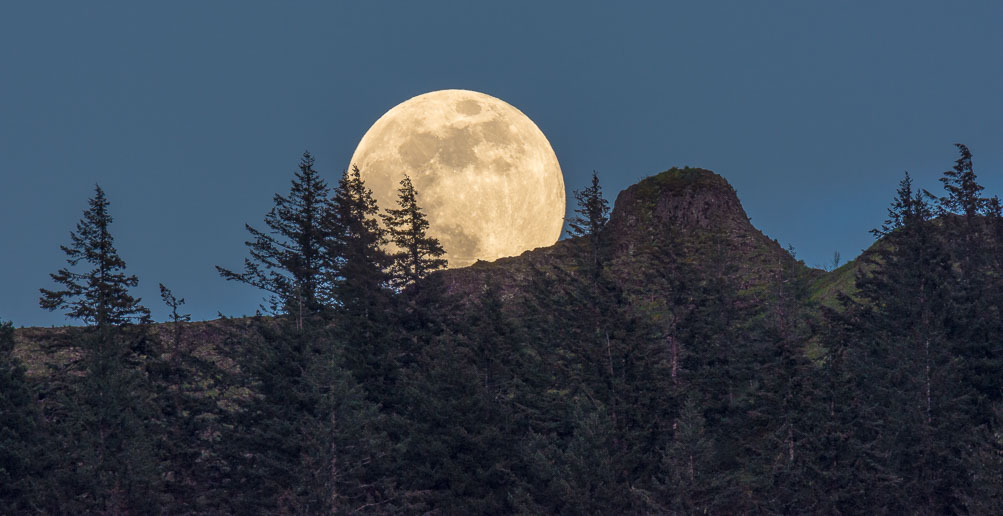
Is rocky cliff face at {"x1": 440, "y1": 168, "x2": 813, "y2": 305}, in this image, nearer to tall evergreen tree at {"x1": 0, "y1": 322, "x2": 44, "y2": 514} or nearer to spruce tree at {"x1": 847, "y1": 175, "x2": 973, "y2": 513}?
spruce tree at {"x1": 847, "y1": 175, "x2": 973, "y2": 513}

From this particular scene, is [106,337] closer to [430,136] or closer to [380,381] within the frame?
[380,381]

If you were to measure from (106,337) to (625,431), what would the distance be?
25315 millimetres

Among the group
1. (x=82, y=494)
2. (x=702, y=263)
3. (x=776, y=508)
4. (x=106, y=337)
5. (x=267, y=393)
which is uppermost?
(x=702, y=263)

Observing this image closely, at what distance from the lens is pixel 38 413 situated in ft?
148

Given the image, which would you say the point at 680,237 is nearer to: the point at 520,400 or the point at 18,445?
the point at 520,400

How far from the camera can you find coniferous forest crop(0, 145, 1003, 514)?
3844 centimetres

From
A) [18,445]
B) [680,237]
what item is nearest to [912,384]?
[18,445]

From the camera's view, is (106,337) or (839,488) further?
(106,337)

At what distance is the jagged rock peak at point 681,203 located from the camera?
106 meters

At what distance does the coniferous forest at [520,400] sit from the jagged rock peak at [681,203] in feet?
156

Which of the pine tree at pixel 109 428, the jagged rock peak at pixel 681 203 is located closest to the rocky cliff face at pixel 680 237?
the jagged rock peak at pixel 681 203

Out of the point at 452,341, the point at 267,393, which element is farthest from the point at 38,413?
the point at 452,341

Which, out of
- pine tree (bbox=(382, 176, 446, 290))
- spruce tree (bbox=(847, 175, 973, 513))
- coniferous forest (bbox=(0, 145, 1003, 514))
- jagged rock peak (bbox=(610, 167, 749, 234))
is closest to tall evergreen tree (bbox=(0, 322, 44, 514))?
coniferous forest (bbox=(0, 145, 1003, 514))

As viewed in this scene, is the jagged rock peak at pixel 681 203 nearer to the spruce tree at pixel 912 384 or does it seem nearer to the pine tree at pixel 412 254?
the pine tree at pixel 412 254
